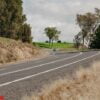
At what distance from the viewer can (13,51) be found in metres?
41.6

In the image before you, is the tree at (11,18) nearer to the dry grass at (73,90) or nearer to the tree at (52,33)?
the dry grass at (73,90)

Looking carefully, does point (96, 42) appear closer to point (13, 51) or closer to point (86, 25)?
point (86, 25)

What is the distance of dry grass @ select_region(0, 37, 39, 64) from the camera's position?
3922cm

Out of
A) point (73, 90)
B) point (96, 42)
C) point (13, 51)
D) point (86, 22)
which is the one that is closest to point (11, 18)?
point (13, 51)

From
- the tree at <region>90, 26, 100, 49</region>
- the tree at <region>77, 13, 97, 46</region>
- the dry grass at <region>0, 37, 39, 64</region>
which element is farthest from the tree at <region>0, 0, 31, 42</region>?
the tree at <region>77, 13, 97, 46</region>

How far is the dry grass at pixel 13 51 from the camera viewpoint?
39222 millimetres

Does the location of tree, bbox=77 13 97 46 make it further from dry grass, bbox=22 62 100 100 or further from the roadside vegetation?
dry grass, bbox=22 62 100 100

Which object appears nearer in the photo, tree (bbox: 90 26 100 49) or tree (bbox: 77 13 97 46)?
tree (bbox: 90 26 100 49)

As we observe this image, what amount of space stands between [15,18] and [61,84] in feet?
159

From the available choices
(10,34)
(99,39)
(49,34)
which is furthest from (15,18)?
(49,34)

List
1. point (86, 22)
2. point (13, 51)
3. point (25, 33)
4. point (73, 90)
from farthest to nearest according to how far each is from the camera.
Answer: point (86, 22) → point (25, 33) → point (13, 51) → point (73, 90)

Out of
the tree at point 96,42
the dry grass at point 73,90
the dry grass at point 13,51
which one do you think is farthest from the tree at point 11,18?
the dry grass at point 73,90

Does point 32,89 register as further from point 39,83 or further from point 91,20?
point 91,20

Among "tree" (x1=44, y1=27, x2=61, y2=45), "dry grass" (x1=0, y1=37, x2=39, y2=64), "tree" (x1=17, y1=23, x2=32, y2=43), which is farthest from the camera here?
"tree" (x1=44, y1=27, x2=61, y2=45)
